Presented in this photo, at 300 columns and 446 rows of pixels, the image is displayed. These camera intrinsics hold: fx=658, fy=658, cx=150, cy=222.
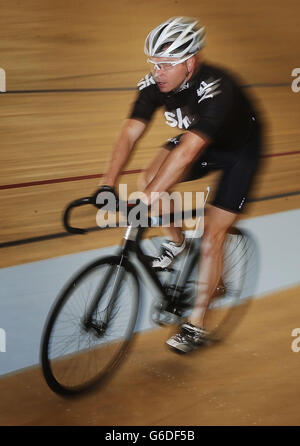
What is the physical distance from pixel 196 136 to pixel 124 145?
0.91 feet

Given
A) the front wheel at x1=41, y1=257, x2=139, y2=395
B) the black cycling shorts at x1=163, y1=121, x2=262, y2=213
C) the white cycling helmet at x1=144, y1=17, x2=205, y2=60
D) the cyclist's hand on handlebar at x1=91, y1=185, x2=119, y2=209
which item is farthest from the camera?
the black cycling shorts at x1=163, y1=121, x2=262, y2=213

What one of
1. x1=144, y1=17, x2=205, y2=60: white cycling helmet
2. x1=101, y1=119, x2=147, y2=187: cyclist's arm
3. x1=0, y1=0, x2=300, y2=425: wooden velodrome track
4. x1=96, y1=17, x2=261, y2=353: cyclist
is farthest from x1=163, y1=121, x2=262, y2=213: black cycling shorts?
x1=0, y1=0, x2=300, y2=425: wooden velodrome track

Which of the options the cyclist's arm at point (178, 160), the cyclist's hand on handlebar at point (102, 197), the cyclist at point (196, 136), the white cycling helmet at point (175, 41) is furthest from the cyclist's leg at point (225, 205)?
the cyclist's hand on handlebar at point (102, 197)

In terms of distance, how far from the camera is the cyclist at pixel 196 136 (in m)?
→ 2.21

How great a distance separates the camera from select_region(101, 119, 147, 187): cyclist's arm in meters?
2.25

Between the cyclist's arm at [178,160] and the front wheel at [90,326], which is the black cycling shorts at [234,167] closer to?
the cyclist's arm at [178,160]

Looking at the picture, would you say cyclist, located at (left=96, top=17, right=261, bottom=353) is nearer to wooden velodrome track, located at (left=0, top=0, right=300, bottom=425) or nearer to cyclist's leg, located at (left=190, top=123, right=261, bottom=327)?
cyclist's leg, located at (left=190, top=123, right=261, bottom=327)

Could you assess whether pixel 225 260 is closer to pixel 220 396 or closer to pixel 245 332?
pixel 245 332

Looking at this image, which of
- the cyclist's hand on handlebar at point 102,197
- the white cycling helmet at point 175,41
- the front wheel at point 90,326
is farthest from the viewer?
the white cycling helmet at point 175,41

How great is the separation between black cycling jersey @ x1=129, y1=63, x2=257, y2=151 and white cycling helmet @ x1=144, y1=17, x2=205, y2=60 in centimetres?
9

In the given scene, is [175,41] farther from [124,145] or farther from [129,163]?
[129,163]

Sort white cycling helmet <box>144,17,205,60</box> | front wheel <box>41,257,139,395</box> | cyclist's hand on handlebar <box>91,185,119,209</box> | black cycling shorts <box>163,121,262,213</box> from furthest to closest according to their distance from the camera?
1. black cycling shorts <box>163,121,262,213</box>
2. white cycling helmet <box>144,17,205,60</box>
3. front wheel <box>41,257,139,395</box>
4. cyclist's hand on handlebar <box>91,185,119,209</box>

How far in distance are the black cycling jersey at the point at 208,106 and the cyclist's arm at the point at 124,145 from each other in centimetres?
3

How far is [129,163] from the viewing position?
4.75 meters
